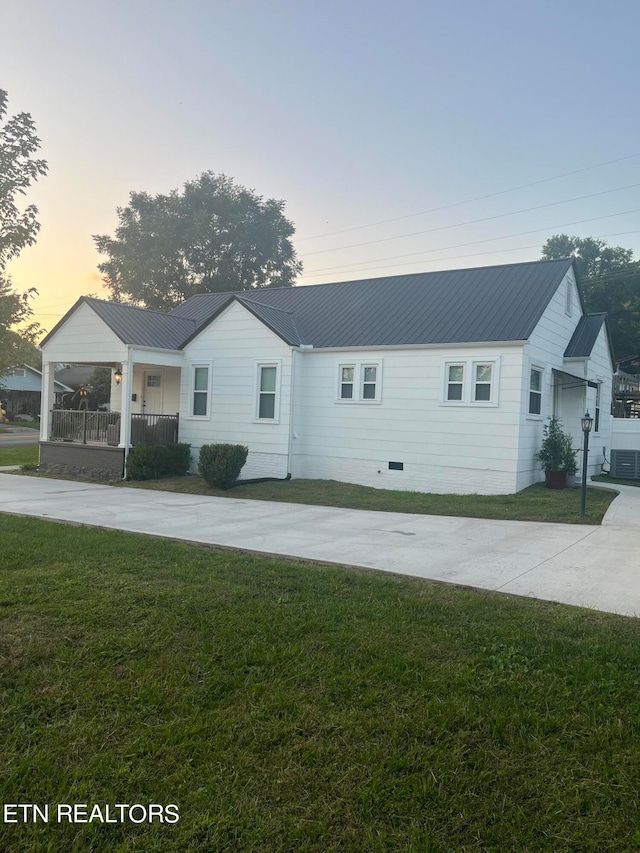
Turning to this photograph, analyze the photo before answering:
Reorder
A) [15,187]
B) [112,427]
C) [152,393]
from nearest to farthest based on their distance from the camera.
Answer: [15,187], [112,427], [152,393]

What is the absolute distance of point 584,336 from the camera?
52.4 ft

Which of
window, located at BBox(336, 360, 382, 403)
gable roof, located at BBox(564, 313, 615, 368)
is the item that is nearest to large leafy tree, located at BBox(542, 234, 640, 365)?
gable roof, located at BBox(564, 313, 615, 368)

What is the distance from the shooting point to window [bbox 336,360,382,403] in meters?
14.8

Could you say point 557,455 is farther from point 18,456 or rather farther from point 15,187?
point 18,456

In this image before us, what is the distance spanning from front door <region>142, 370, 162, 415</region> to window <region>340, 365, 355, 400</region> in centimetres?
618

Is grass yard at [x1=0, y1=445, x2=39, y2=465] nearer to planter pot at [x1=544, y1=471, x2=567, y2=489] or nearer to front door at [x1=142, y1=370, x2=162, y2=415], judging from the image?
front door at [x1=142, y1=370, x2=162, y2=415]

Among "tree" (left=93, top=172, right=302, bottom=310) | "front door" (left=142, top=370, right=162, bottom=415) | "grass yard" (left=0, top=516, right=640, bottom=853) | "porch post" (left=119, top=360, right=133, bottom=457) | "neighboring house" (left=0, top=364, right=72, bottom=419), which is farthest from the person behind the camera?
"neighboring house" (left=0, top=364, right=72, bottom=419)

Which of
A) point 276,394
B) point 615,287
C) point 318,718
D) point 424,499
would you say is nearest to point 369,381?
point 276,394

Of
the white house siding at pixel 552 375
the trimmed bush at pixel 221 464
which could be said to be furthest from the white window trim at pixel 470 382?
the trimmed bush at pixel 221 464

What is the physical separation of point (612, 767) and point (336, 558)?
163 inches

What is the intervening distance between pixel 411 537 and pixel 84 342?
37.7 ft

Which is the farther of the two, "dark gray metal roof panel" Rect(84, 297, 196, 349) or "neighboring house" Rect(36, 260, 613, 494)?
"dark gray metal roof panel" Rect(84, 297, 196, 349)

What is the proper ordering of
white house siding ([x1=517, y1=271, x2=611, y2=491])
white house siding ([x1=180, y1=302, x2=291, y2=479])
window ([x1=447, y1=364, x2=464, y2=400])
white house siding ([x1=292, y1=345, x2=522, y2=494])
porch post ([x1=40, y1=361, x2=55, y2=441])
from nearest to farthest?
1. white house siding ([x1=292, y1=345, x2=522, y2=494])
2. white house siding ([x1=517, y1=271, x2=611, y2=491])
3. window ([x1=447, y1=364, x2=464, y2=400])
4. white house siding ([x1=180, y1=302, x2=291, y2=479])
5. porch post ([x1=40, y1=361, x2=55, y2=441])

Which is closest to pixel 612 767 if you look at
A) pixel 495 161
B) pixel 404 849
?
pixel 404 849
